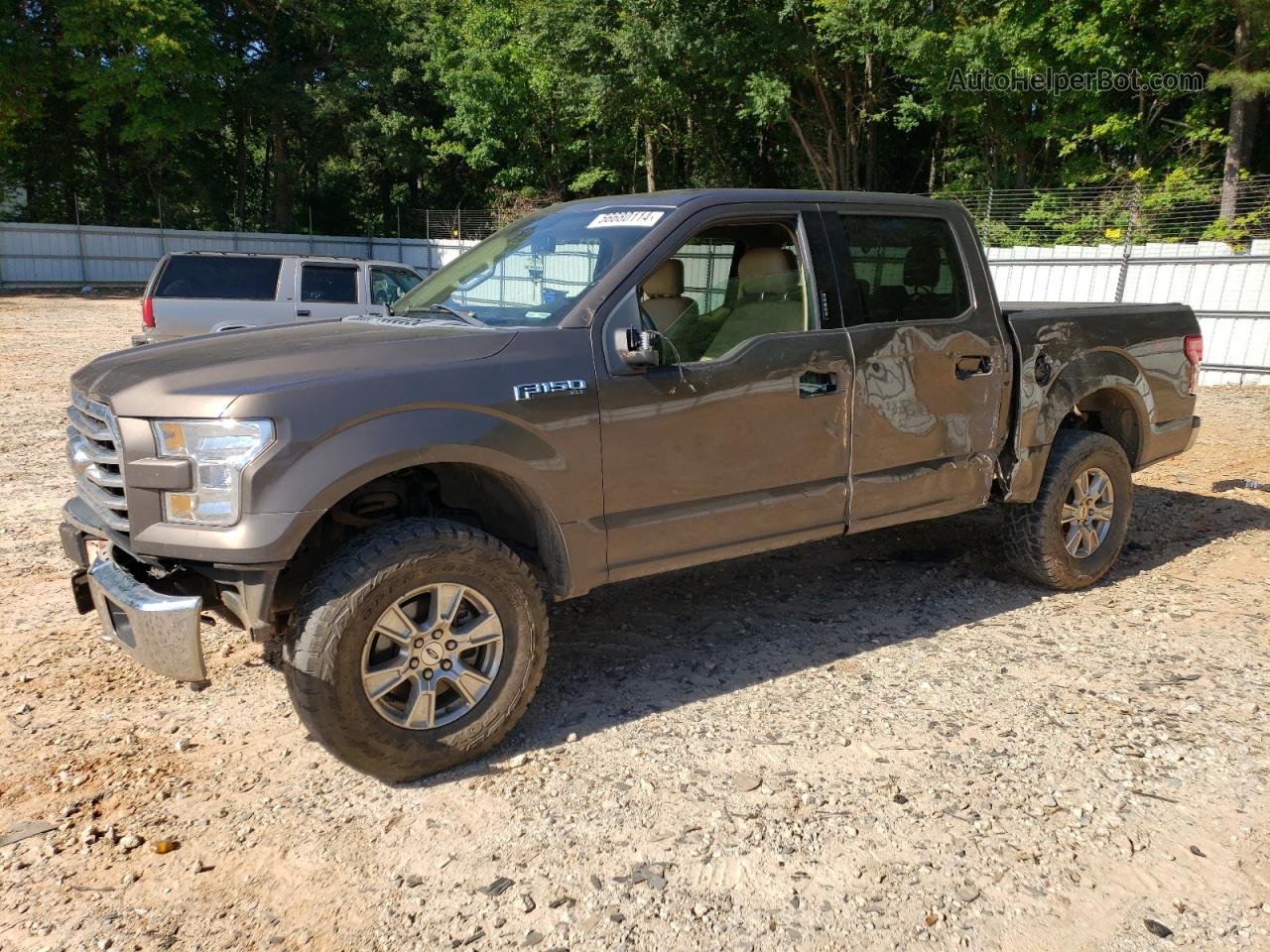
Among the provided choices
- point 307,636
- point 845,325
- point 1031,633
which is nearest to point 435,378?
point 307,636

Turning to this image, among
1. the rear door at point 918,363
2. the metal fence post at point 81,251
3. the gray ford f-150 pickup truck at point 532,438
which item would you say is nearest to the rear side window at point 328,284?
the gray ford f-150 pickup truck at point 532,438

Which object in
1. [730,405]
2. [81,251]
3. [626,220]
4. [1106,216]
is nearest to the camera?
[730,405]

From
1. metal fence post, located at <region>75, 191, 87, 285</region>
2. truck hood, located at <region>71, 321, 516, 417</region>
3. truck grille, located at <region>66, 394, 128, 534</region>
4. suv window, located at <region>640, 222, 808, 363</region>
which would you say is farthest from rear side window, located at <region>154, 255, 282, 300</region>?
metal fence post, located at <region>75, 191, 87, 285</region>

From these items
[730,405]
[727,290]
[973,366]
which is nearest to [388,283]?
[727,290]

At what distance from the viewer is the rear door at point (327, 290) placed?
12156 mm

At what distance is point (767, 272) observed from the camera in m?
4.18

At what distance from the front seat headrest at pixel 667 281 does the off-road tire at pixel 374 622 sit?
123cm

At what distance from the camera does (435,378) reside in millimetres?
3182

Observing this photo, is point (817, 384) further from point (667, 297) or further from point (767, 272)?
Answer: point (667, 297)

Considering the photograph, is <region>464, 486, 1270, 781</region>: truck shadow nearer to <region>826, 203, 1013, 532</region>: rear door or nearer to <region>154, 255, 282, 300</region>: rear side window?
<region>826, 203, 1013, 532</region>: rear door

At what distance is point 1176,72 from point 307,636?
81.0 feet

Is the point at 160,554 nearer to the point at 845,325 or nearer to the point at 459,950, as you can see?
the point at 459,950

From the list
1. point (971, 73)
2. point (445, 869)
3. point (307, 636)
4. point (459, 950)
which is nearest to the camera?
point (459, 950)

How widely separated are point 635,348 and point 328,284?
9.96 metres
